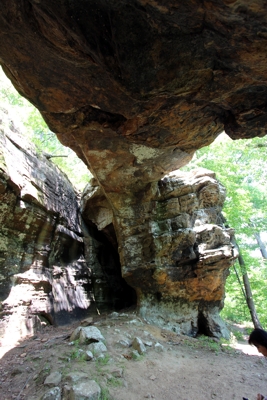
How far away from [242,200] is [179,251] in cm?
514

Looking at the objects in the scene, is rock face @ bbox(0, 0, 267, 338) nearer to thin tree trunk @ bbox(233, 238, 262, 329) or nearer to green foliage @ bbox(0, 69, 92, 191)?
→ thin tree trunk @ bbox(233, 238, 262, 329)

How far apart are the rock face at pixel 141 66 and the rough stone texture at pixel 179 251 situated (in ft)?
11.9

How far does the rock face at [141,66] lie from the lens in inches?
121

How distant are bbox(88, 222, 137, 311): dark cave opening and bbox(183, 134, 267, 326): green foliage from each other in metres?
5.84

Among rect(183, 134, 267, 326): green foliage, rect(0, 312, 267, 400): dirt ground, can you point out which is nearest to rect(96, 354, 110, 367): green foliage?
rect(0, 312, 267, 400): dirt ground

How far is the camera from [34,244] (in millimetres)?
9625

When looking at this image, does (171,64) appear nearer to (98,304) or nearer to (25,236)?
(25,236)

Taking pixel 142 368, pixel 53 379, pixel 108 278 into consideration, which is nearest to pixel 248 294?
pixel 108 278

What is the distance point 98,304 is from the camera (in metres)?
12.5

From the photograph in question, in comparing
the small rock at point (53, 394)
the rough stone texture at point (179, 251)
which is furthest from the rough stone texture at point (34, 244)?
the small rock at point (53, 394)

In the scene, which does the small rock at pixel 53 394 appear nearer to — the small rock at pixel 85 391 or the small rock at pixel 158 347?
the small rock at pixel 85 391

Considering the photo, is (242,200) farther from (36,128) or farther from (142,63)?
(36,128)

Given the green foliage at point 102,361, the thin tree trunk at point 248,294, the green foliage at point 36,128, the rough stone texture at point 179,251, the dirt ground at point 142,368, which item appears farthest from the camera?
the green foliage at point 36,128

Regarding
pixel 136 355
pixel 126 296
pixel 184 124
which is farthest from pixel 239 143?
pixel 136 355
